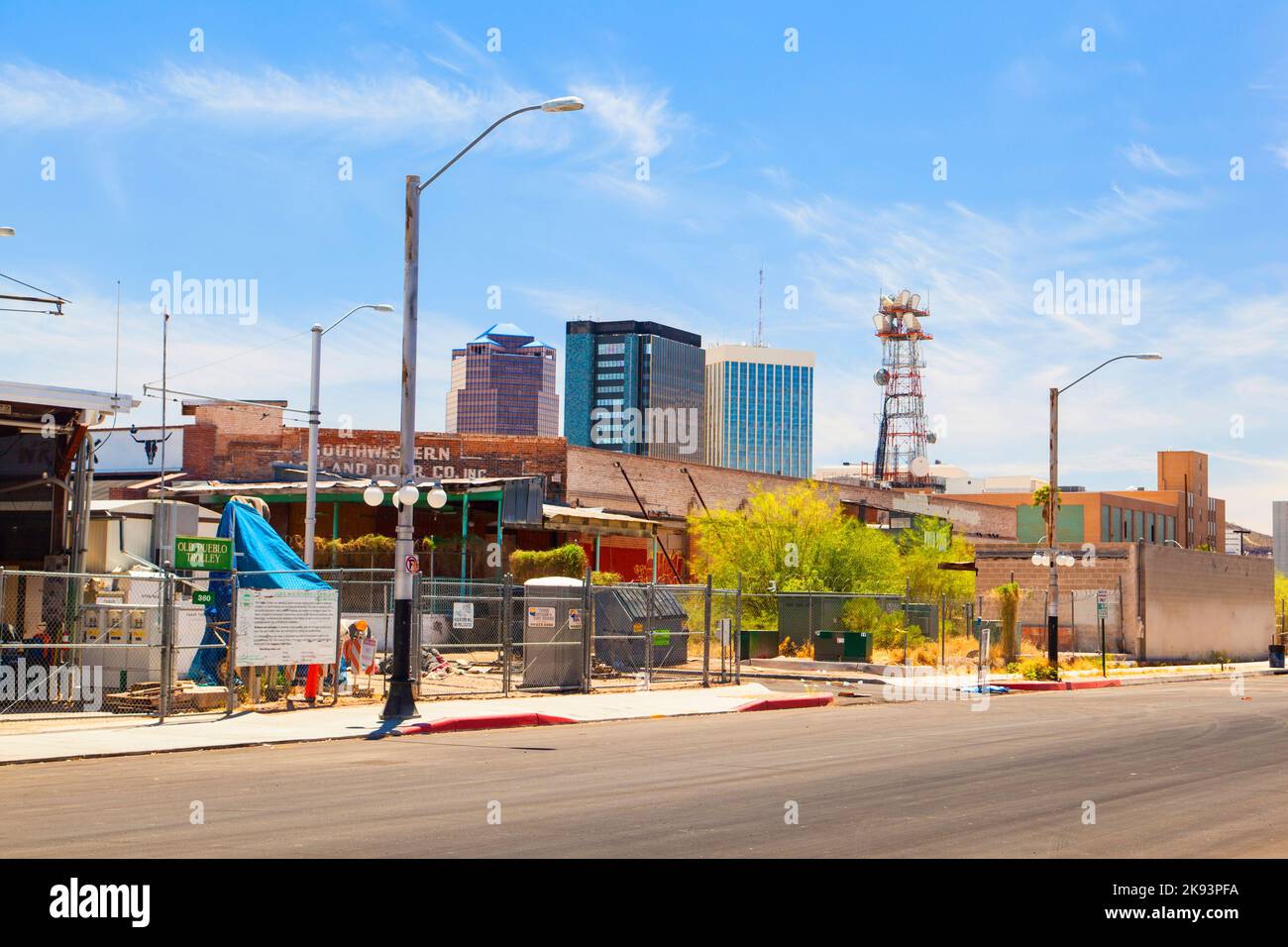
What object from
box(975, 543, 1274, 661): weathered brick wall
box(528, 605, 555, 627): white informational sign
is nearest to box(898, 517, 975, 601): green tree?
box(975, 543, 1274, 661): weathered brick wall

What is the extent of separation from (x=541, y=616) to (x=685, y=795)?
1459 cm

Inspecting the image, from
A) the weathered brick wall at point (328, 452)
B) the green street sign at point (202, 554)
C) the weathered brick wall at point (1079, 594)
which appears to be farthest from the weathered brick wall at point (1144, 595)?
the green street sign at point (202, 554)

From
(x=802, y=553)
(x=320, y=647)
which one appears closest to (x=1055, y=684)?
(x=802, y=553)

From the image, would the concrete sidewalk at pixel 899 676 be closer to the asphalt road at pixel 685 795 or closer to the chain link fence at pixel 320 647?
the chain link fence at pixel 320 647

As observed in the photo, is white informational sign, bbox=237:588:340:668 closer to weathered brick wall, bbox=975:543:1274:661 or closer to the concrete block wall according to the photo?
weathered brick wall, bbox=975:543:1274:661

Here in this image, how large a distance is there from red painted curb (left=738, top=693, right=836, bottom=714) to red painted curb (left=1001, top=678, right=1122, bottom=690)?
8.95m

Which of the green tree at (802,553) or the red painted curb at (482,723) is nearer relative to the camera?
the red painted curb at (482,723)

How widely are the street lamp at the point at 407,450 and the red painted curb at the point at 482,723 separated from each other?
0.83 meters

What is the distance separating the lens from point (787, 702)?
88.5ft

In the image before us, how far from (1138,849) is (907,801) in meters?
2.79

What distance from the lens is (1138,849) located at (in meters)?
10.3

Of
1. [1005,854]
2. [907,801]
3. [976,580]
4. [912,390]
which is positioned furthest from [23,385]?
[912,390]

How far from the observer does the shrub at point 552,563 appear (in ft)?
151
